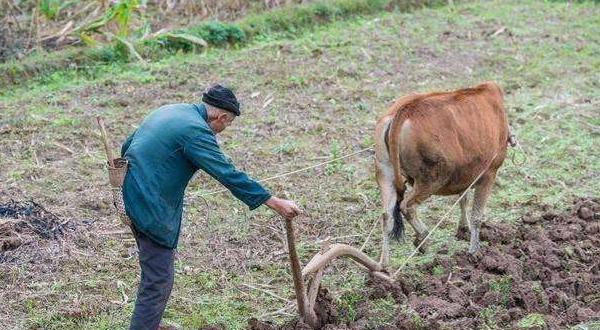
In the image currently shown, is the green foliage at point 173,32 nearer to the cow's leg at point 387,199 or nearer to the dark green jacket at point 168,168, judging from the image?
the cow's leg at point 387,199

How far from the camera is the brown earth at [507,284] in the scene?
6703mm

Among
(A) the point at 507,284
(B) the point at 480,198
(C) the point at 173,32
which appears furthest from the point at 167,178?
(C) the point at 173,32

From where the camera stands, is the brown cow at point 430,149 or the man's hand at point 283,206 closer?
the man's hand at point 283,206

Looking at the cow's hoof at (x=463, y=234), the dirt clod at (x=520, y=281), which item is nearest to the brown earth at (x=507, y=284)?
the dirt clod at (x=520, y=281)

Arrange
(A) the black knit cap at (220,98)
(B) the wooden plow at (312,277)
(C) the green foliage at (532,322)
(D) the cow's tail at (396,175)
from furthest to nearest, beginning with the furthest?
(D) the cow's tail at (396,175), (C) the green foliage at (532,322), (B) the wooden plow at (312,277), (A) the black knit cap at (220,98)

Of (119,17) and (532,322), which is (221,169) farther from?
(119,17)

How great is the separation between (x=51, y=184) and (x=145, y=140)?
145 inches

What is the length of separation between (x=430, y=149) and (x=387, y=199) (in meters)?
0.54

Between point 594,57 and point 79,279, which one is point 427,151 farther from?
point 594,57

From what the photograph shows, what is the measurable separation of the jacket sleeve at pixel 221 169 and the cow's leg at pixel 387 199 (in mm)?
1992

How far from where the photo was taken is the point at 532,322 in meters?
6.58

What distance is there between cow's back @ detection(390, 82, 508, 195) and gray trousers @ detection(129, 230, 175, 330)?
2177 millimetres

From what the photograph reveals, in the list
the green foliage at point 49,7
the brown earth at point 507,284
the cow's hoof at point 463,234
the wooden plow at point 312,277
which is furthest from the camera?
the green foliage at point 49,7

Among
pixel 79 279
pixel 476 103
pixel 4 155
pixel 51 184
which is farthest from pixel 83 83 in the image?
pixel 476 103
